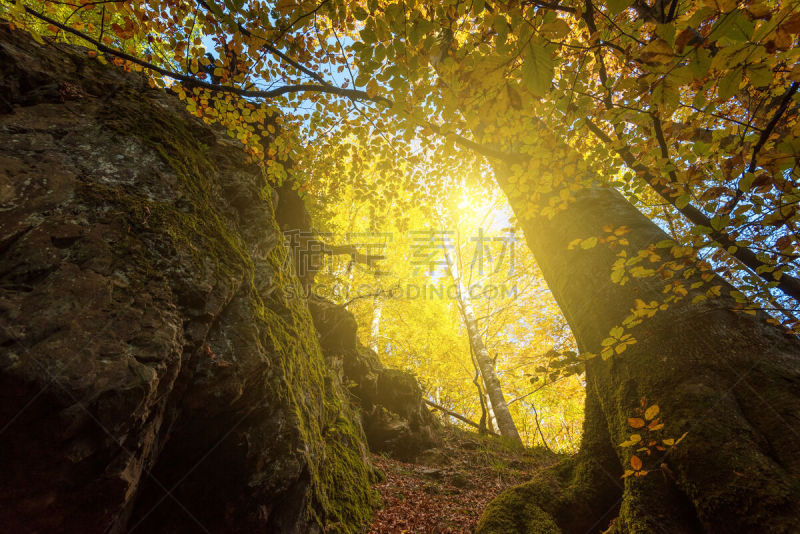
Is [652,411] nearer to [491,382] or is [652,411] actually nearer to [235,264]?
[235,264]

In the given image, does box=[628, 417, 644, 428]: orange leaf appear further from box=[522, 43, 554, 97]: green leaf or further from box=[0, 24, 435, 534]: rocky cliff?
box=[0, 24, 435, 534]: rocky cliff

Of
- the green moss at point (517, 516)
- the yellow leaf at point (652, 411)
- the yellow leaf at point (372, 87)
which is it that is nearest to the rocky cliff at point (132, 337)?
the green moss at point (517, 516)

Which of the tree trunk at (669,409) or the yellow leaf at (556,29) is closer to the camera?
the yellow leaf at (556,29)

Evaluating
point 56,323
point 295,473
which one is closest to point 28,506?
point 56,323

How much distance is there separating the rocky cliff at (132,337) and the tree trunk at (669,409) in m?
2.39

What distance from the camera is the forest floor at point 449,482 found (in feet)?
12.9

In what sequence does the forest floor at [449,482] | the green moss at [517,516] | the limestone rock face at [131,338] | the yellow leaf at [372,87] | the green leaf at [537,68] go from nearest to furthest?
1. the green leaf at [537,68]
2. the limestone rock face at [131,338]
3. the green moss at [517,516]
4. the yellow leaf at [372,87]
5. the forest floor at [449,482]

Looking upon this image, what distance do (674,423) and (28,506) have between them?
3.83 meters

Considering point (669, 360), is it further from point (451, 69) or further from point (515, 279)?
point (515, 279)

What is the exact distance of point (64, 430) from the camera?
1.46m

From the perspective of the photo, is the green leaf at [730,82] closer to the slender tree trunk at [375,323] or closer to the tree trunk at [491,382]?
the tree trunk at [491,382]

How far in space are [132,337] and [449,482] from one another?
18.5 ft

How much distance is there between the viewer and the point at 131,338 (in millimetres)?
1787

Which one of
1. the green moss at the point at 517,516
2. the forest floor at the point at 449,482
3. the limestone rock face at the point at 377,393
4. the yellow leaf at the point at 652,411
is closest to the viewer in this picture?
the yellow leaf at the point at 652,411
